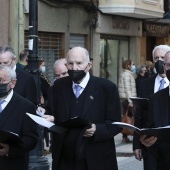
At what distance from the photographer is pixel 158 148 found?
7.37 metres

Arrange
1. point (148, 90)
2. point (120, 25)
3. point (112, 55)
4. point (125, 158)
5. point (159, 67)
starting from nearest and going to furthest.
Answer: point (148, 90) < point (159, 67) < point (125, 158) < point (120, 25) < point (112, 55)

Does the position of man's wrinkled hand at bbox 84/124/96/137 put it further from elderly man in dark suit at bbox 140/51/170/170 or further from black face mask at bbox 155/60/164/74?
black face mask at bbox 155/60/164/74

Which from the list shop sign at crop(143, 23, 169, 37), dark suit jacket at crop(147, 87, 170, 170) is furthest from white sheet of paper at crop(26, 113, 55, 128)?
shop sign at crop(143, 23, 169, 37)

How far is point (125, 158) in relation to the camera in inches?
555

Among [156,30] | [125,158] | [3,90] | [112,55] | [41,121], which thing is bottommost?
[125,158]

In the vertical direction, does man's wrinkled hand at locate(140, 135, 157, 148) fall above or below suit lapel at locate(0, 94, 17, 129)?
below

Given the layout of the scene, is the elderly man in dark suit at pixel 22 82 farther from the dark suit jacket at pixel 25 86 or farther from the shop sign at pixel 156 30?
the shop sign at pixel 156 30

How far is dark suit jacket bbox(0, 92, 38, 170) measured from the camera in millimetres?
6754

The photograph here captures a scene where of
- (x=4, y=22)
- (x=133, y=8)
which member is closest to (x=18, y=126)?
(x=4, y=22)

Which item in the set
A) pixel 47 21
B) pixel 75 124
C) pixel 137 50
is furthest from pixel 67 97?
pixel 137 50

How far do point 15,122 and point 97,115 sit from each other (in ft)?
2.80

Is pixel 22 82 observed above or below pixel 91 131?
above

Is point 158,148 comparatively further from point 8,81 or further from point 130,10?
point 130,10

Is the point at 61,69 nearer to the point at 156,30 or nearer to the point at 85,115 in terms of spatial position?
the point at 85,115
